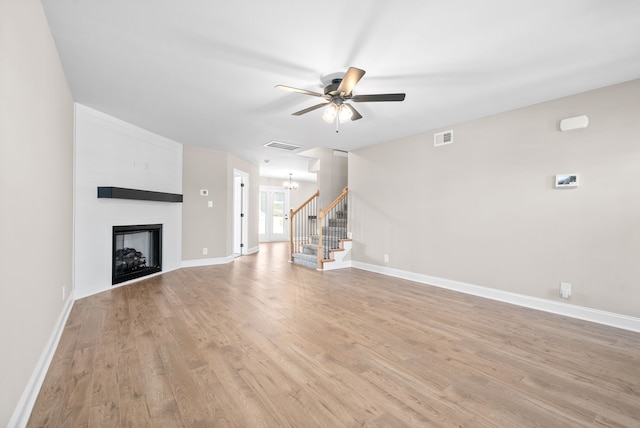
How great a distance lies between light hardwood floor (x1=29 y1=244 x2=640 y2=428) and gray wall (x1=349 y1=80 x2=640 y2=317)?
0.56 metres

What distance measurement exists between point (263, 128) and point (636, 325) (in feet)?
17.7

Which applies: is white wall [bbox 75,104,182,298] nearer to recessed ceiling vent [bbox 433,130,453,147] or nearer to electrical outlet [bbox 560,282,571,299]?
recessed ceiling vent [bbox 433,130,453,147]

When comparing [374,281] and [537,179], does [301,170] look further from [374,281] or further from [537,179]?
[537,179]

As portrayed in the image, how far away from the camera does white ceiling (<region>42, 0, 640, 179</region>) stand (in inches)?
78.4

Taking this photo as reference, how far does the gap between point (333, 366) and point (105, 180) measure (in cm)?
428

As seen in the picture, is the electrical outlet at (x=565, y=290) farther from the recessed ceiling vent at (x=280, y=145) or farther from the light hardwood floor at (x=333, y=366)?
the recessed ceiling vent at (x=280, y=145)

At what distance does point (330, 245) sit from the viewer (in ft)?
21.0

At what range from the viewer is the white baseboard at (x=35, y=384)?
152cm

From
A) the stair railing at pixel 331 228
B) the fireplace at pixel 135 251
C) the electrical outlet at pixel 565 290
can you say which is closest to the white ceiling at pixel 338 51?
the fireplace at pixel 135 251

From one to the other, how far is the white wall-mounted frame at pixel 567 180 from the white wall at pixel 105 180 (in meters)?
6.24

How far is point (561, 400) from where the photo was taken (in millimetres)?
1807

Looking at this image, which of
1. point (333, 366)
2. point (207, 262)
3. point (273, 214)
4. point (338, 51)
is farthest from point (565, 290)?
point (273, 214)

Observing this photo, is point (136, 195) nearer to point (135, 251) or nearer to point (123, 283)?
point (135, 251)

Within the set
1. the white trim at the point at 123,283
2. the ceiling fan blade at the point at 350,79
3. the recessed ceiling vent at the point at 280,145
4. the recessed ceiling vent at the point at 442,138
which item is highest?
the recessed ceiling vent at the point at 280,145
